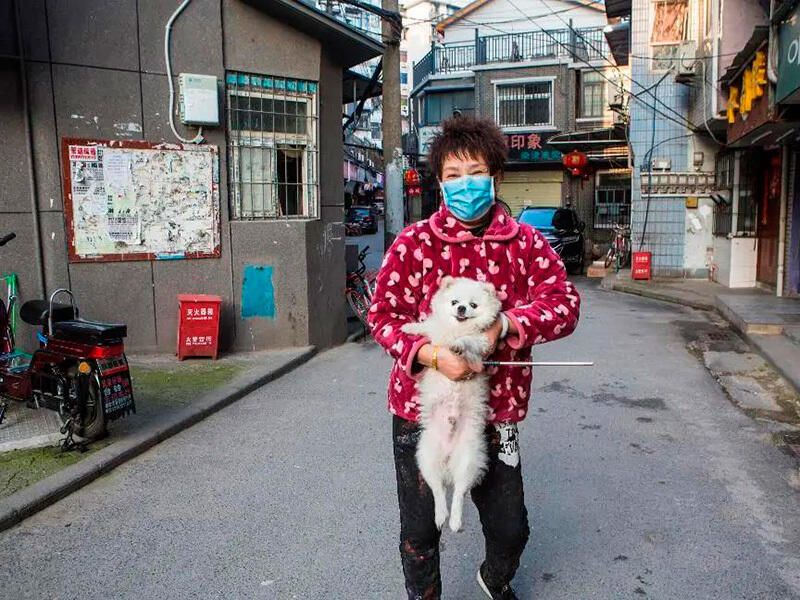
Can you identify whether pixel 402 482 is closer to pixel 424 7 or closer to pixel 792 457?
pixel 792 457

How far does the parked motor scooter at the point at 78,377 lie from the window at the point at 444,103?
28.4 meters

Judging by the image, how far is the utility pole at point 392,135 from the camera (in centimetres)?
1120

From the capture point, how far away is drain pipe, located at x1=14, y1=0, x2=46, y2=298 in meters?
6.70

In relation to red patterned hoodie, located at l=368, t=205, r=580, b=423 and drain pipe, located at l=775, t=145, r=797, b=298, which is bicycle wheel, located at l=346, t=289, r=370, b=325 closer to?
drain pipe, located at l=775, t=145, r=797, b=298

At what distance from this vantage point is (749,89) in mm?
9711

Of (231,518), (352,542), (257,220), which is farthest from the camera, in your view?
(257,220)

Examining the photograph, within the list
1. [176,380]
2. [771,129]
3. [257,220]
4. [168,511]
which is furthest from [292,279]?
[771,129]

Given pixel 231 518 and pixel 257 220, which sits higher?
pixel 257 220

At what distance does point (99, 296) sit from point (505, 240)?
6.05 m

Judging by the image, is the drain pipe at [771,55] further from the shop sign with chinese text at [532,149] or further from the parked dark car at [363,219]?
the parked dark car at [363,219]

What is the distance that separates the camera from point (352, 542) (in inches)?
143

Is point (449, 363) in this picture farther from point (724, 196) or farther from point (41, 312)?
point (724, 196)

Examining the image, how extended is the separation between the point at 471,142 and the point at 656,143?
47.4 ft

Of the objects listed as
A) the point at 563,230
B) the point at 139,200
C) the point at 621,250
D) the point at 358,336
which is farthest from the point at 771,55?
the point at 563,230
